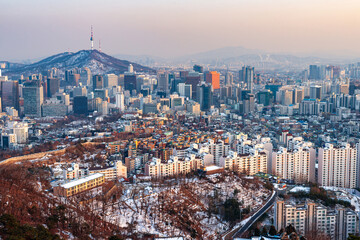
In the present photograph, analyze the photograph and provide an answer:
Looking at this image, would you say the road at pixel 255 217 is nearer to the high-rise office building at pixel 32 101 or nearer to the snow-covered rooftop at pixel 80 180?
the snow-covered rooftop at pixel 80 180

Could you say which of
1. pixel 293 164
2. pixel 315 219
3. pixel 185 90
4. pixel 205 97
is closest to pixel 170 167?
pixel 293 164

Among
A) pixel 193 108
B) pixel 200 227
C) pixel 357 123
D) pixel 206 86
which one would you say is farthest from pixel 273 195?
pixel 206 86

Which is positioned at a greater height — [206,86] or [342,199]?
[206,86]

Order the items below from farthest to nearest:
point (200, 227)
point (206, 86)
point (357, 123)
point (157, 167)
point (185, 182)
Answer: point (206, 86)
point (357, 123)
point (157, 167)
point (185, 182)
point (200, 227)

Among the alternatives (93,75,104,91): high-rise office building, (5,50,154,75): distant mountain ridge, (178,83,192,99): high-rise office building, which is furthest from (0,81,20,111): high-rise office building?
(5,50,154,75): distant mountain ridge

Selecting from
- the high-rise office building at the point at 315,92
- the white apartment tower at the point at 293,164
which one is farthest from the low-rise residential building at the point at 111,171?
the high-rise office building at the point at 315,92

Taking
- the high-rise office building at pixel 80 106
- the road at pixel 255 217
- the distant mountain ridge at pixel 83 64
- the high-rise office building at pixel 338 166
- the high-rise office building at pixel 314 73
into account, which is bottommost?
the road at pixel 255 217

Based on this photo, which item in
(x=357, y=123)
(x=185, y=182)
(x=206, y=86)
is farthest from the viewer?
(x=206, y=86)

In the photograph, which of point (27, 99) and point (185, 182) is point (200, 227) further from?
point (27, 99)
